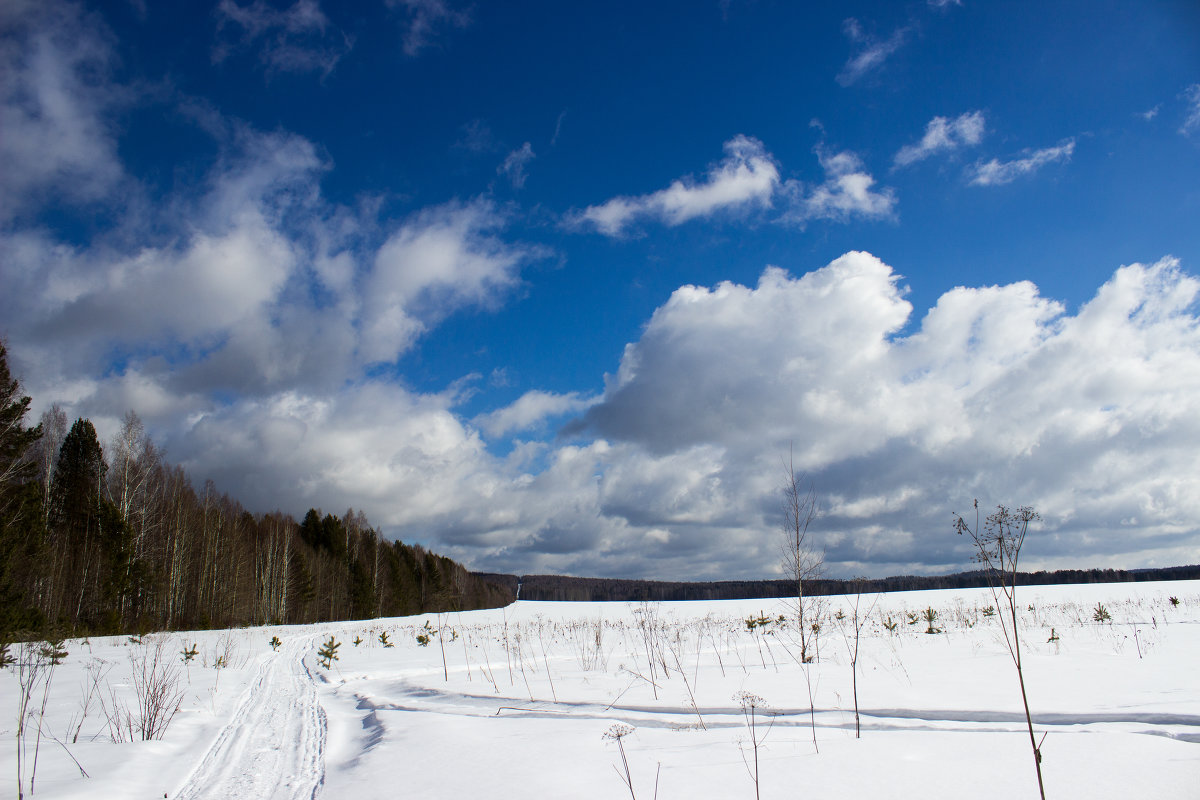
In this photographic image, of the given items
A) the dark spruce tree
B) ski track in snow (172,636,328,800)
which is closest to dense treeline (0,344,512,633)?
the dark spruce tree

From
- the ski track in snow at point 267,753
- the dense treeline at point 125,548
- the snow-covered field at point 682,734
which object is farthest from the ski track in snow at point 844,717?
the dense treeline at point 125,548

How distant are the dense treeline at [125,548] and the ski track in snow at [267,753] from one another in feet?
33.2

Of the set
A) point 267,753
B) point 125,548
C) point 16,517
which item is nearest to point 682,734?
point 267,753

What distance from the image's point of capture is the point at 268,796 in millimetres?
4344

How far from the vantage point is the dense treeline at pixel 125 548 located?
1844 cm

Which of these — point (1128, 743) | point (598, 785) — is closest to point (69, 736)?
Answer: point (598, 785)

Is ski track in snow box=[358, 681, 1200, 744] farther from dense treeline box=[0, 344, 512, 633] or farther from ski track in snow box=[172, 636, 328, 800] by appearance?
dense treeline box=[0, 344, 512, 633]

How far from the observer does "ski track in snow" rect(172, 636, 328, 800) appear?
4.50m

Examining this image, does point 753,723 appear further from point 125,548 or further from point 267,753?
point 125,548

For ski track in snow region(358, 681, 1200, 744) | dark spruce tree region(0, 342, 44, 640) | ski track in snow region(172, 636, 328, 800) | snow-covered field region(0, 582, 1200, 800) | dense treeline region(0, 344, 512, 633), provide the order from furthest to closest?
dense treeline region(0, 344, 512, 633)
dark spruce tree region(0, 342, 44, 640)
ski track in snow region(172, 636, 328, 800)
ski track in snow region(358, 681, 1200, 744)
snow-covered field region(0, 582, 1200, 800)

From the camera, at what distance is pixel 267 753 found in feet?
18.5

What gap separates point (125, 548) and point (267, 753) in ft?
91.4

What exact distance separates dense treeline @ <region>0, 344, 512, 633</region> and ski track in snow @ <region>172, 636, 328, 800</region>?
1012 centimetres

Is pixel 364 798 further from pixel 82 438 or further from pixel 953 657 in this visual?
pixel 82 438
